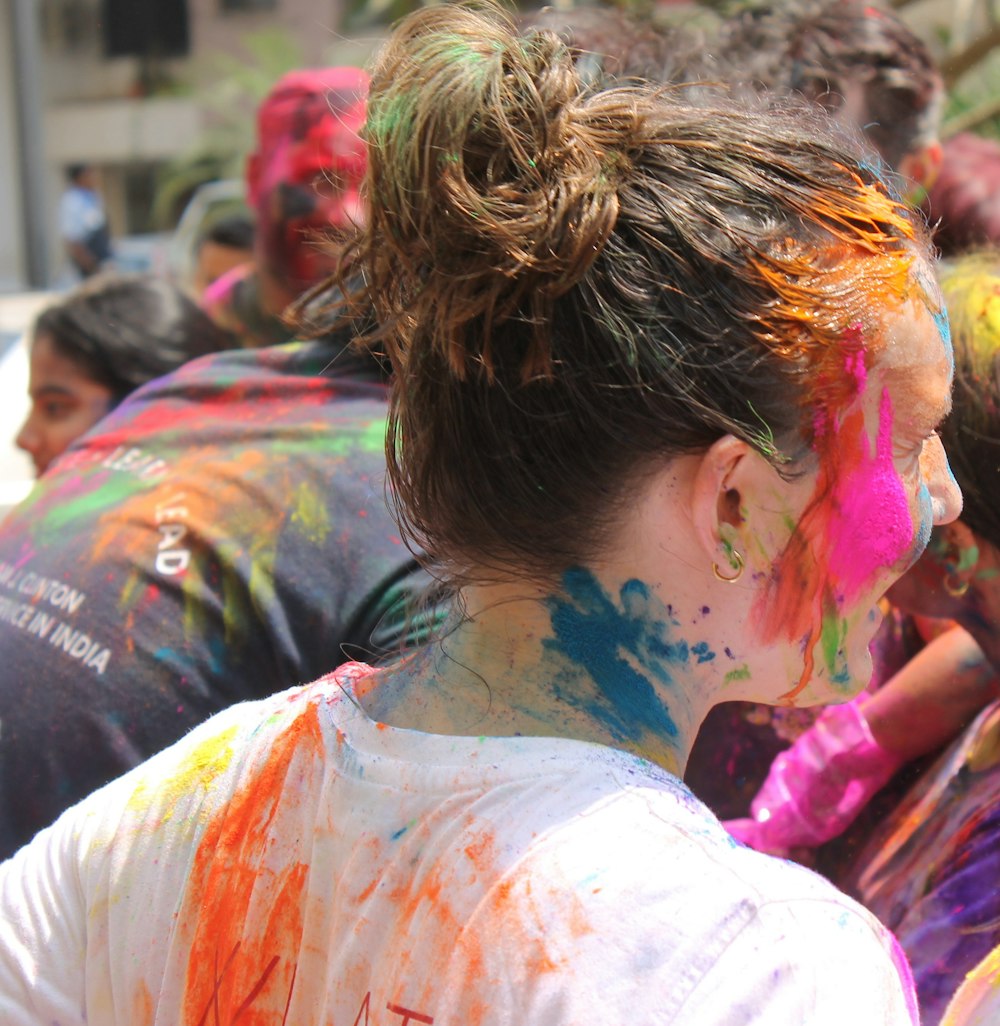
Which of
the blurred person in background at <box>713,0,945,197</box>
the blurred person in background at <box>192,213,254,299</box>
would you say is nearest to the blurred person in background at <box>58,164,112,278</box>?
the blurred person in background at <box>192,213,254,299</box>

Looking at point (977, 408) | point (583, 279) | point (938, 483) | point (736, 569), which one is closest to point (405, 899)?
point (736, 569)

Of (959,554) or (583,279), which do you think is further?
(959,554)

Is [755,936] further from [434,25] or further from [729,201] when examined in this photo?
[434,25]

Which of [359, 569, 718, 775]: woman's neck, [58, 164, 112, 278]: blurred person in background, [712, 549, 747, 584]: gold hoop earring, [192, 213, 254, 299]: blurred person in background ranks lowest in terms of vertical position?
[58, 164, 112, 278]: blurred person in background

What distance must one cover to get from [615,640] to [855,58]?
97.2 inches

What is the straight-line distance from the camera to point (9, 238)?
1537cm

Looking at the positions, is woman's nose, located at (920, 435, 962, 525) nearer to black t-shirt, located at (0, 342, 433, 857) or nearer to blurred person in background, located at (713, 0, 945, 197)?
black t-shirt, located at (0, 342, 433, 857)

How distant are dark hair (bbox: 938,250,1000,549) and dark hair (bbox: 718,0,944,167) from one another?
1338 mm

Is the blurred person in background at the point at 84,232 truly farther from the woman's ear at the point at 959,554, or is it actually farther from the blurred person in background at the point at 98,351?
the woman's ear at the point at 959,554

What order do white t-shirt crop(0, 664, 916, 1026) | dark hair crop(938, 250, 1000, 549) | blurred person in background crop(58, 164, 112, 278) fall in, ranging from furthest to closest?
1. blurred person in background crop(58, 164, 112, 278)
2. dark hair crop(938, 250, 1000, 549)
3. white t-shirt crop(0, 664, 916, 1026)

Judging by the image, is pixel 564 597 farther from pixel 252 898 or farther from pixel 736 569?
pixel 252 898

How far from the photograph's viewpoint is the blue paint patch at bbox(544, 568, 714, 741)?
1095 millimetres

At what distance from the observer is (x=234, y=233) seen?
19.7 feet

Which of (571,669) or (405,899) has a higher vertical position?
(571,669)
